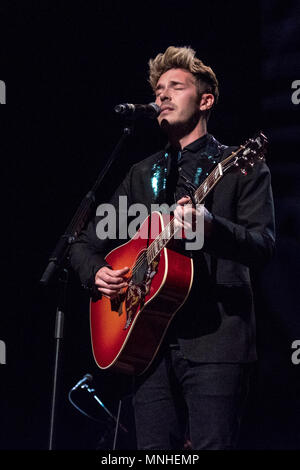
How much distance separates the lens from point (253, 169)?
2.09m

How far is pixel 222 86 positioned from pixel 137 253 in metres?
1.57

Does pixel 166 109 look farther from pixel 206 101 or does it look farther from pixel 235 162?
pixel 235 162

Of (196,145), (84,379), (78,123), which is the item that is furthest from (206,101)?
(84,379)

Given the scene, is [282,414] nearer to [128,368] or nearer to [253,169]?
[128,368]

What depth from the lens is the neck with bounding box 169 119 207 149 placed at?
243cm

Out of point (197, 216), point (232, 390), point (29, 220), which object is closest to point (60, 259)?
point (197, 216)

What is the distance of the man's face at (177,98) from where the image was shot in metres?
2.40

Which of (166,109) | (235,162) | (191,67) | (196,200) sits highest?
(191,67)

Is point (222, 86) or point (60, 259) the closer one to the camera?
point (60, 259)

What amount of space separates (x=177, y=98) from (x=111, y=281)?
86 cm

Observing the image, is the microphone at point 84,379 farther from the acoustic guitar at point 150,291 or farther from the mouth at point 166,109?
the mouth at point 166,109

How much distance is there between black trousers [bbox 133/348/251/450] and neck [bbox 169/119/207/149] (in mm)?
923

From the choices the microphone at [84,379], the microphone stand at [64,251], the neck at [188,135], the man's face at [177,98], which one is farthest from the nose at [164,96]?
the microphone at [84,379]

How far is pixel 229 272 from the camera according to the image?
2.04 m
